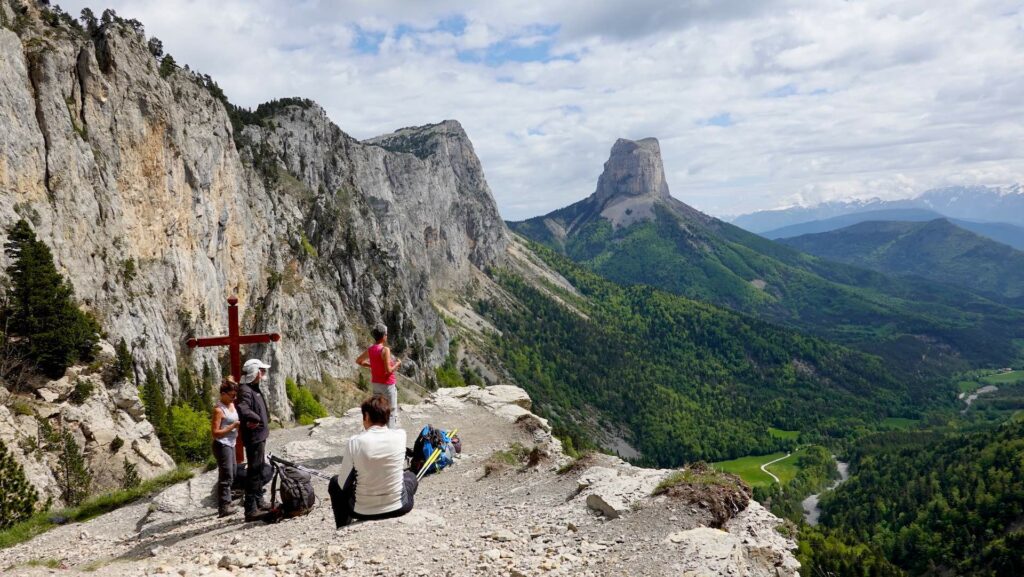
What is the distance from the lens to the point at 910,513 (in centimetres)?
9725

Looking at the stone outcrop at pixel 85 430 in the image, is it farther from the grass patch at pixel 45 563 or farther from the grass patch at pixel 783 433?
the grass patch at pixel 783 433

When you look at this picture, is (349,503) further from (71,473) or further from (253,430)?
(71,473)

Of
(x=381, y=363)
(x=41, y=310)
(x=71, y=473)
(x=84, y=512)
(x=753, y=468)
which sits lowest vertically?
(x=753, y=468)

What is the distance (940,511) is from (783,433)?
99674mm

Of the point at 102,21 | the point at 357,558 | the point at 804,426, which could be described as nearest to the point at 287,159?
the point at 102,21

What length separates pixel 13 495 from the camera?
1742 centimetres

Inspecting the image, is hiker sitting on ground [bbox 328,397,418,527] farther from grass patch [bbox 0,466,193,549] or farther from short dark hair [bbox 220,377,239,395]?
A: grass patch [bbox 0,466,193,549]

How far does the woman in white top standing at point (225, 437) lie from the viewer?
12.7m

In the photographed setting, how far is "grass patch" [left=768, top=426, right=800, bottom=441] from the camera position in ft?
600

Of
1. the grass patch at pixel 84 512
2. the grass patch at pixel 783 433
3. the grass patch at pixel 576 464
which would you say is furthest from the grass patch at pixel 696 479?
the grass patch at pixel 783 433

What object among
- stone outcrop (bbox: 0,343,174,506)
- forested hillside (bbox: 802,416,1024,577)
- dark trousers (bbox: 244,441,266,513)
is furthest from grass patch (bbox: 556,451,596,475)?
forested hillside (bbox: 802,416,1024,577)

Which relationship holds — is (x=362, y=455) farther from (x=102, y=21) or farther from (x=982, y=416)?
(x=982, y=416)

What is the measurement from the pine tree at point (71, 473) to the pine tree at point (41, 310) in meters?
5.42

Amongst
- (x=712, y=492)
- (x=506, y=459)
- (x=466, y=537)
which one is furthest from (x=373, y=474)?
(x=506, y=459)
